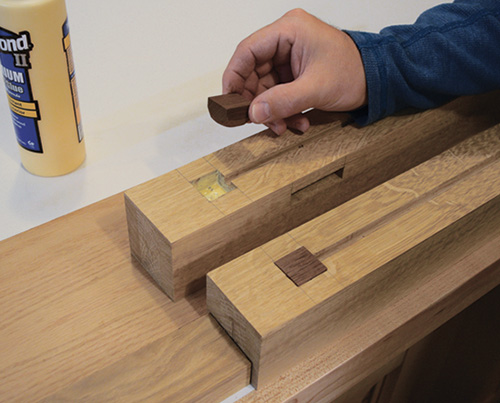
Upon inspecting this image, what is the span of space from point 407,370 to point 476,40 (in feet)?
1.74

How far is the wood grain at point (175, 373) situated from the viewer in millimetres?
562

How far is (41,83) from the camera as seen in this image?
774 millimetres

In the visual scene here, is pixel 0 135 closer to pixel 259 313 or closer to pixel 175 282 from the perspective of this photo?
pixel 175 282

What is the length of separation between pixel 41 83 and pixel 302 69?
0.36 m

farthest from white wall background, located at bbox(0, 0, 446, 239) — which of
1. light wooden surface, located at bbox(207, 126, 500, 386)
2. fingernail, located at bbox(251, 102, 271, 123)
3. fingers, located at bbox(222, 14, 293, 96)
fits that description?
light wooden surface, located at bbox(207, 126, 500, 386)

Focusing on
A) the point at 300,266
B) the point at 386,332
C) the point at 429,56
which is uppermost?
the point at 429,56

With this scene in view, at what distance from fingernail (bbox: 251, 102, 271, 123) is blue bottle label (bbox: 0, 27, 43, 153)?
1.01 ft

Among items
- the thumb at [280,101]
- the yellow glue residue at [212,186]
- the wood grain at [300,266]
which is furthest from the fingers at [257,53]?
the wood grain at [300,266]

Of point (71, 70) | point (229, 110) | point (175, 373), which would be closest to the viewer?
point (175, 373)

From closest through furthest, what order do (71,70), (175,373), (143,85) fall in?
(175,373) → (71,70) → (143,85)

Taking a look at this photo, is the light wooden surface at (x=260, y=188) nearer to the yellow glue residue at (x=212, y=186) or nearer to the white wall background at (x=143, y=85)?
the yellow glue residue at (x=212, y=186)

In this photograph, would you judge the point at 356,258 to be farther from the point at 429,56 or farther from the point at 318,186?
the point at 429,56

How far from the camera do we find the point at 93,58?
3.75ft

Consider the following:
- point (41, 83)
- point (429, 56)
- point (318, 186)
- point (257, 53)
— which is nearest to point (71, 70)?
point (41, 83)
